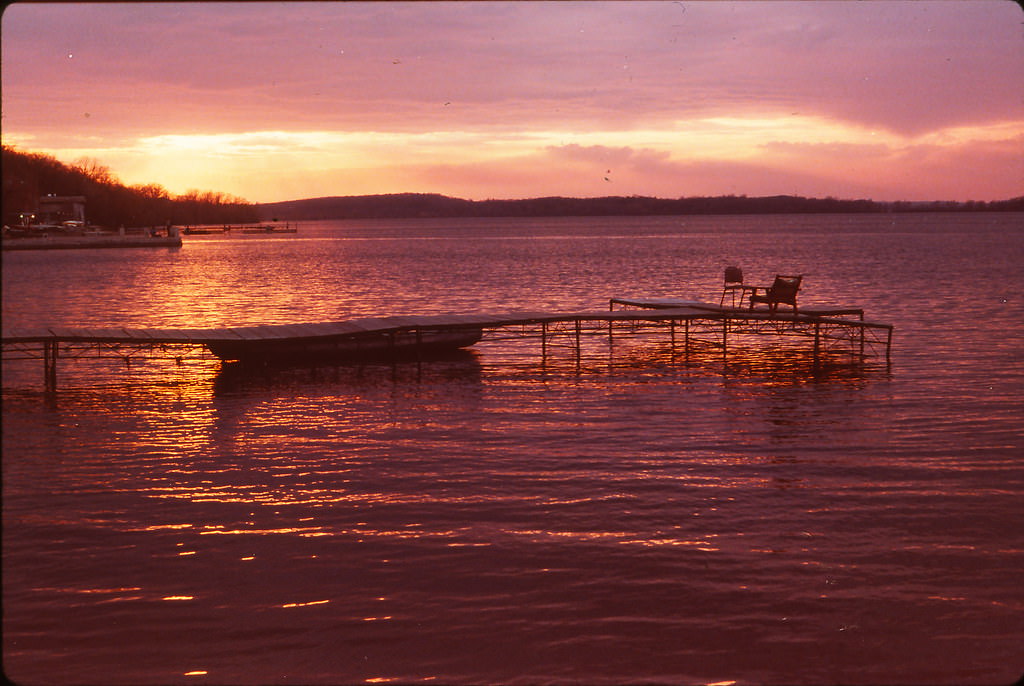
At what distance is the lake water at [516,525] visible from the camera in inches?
319

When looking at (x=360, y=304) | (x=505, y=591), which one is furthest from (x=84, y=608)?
(x=360, y=304)

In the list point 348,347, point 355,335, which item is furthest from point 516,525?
point 348,347

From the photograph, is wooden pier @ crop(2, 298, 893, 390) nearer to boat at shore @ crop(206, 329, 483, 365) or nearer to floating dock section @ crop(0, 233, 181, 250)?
boat at shore @ crop(206, 329, 483, 365)

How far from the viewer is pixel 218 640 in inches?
326

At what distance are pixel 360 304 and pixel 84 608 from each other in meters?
41.4

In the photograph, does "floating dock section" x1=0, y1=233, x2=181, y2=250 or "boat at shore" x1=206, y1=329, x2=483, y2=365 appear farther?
"floating dock section" x1=0, y1=233, x2=181, y2=250

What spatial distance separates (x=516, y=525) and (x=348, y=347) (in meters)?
14.1

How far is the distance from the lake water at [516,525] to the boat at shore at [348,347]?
52 centimetres

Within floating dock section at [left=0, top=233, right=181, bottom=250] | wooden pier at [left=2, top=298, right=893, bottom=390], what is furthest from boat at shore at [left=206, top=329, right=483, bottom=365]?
floating dock section at [left=0, top=233, right=181, bottom=250]

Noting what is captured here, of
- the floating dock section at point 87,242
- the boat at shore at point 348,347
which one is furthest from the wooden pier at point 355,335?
the floating dock section at point 87,242

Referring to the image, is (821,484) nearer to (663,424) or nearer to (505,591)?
(663,424)

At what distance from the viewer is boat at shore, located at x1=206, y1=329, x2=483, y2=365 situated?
2298cm

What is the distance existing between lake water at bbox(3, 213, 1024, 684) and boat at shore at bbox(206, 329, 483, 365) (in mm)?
521

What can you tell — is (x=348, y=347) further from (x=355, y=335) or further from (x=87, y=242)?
(x=87, y=242)
